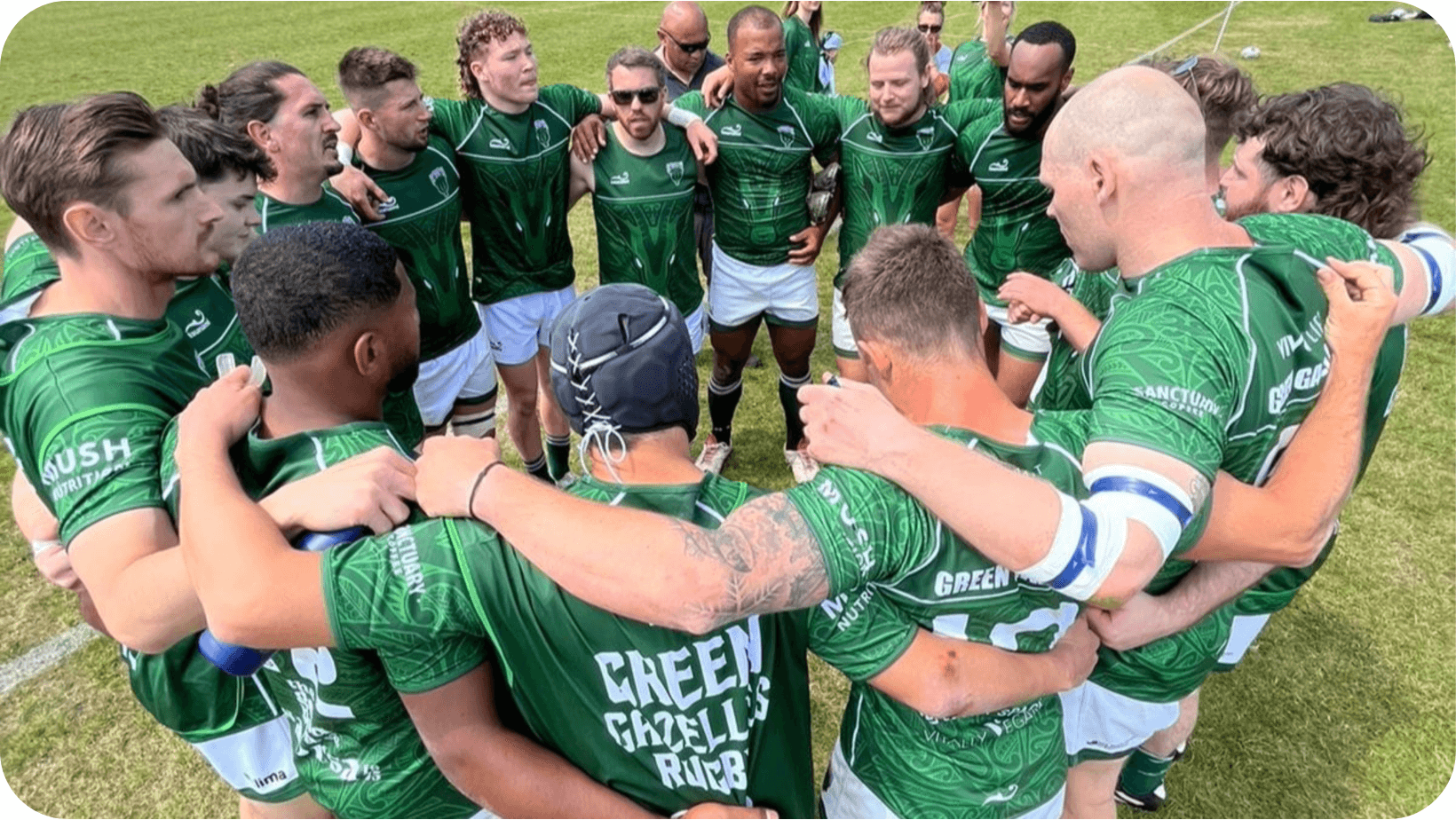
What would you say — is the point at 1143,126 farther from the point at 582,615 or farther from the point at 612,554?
the point at 582,615

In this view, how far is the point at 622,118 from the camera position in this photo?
538 cm

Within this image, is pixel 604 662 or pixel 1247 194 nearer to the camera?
pixel 604 662

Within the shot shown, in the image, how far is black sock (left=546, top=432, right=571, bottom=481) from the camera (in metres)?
6.09

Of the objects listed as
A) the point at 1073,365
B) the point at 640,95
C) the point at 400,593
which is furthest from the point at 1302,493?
the point at 640,95

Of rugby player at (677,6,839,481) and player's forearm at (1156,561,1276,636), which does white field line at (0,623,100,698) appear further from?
player's forearm at (1156,561,1276,636)

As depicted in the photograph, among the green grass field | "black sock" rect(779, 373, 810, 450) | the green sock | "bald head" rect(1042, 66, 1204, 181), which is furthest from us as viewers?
"black sock" rect(779, 373, 810, 450)

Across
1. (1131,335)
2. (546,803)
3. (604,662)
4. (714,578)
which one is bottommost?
(546,803)

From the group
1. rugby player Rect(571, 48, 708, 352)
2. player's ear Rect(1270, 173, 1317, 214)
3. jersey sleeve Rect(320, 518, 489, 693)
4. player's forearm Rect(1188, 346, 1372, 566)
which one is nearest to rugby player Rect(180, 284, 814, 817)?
jersey sleeve Rect(320, 518, 489, 693)

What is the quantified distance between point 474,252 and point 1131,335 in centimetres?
447

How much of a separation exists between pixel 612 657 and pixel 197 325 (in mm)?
2174

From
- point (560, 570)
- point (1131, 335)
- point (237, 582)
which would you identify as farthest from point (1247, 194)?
point (237, 582)

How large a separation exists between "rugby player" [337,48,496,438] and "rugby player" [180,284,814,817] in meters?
2.91

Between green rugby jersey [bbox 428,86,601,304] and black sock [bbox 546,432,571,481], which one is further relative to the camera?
black sock [bbox 546,432,571,481]

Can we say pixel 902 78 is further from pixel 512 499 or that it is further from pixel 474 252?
pixel 512 499
